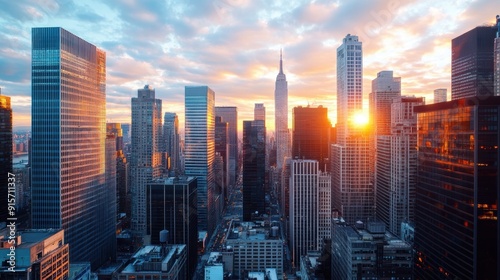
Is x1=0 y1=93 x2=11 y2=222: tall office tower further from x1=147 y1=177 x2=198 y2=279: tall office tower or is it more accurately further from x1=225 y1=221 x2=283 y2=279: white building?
x1=225 y1=221 x2=283 y2=279: white building

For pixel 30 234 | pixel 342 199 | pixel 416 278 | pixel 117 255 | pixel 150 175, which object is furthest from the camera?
pixel 150 175

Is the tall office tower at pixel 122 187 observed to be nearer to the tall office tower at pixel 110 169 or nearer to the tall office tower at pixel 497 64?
the tall office tower at pixel 110 169

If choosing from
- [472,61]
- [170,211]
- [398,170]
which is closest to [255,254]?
[170,211]

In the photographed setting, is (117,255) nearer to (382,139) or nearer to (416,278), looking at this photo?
(416,278)

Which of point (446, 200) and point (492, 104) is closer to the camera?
point (492, 104)

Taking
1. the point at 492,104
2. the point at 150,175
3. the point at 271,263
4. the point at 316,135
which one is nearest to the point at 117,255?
the point at 150,175

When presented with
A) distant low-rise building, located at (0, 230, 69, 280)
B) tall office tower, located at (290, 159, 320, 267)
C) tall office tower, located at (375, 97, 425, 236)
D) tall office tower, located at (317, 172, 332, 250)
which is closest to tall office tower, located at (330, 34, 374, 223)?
tall office tower, located at (375, 97, 425, 236)
